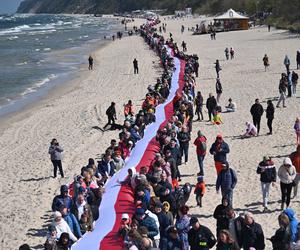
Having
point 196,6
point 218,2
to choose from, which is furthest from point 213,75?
point 196,6

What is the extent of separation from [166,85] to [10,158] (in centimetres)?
747

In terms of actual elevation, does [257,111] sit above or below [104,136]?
above

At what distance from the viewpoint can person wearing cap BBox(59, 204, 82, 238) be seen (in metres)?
9.55

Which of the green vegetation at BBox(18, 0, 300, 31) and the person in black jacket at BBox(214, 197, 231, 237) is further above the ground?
the green vegetation at BBox(18, 0, 300, 31)

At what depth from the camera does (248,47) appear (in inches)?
1662

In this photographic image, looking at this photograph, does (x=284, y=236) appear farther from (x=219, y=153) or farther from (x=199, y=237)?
(x=219, y=153)

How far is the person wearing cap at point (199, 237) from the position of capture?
8023 mm

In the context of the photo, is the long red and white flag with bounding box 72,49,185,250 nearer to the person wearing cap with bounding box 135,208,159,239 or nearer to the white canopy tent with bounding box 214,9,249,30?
the person wearing cap with bounding box 135,208,159,239

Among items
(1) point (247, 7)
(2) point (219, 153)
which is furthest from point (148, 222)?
(1) point (247, 7)

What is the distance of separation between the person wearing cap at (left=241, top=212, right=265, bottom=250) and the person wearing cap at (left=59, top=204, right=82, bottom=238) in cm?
303

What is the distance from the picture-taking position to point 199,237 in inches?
316


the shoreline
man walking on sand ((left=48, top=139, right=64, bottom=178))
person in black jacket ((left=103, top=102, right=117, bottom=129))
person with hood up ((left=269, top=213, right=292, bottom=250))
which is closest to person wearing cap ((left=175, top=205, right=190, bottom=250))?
Answer: person with hood up ((left=269, top=213, right=292, bottom=250))

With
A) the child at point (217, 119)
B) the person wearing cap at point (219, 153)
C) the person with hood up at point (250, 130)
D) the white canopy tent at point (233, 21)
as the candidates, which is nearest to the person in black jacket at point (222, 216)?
the person wearing cap at point (219, 153)

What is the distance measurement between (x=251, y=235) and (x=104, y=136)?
11941 millimetres
